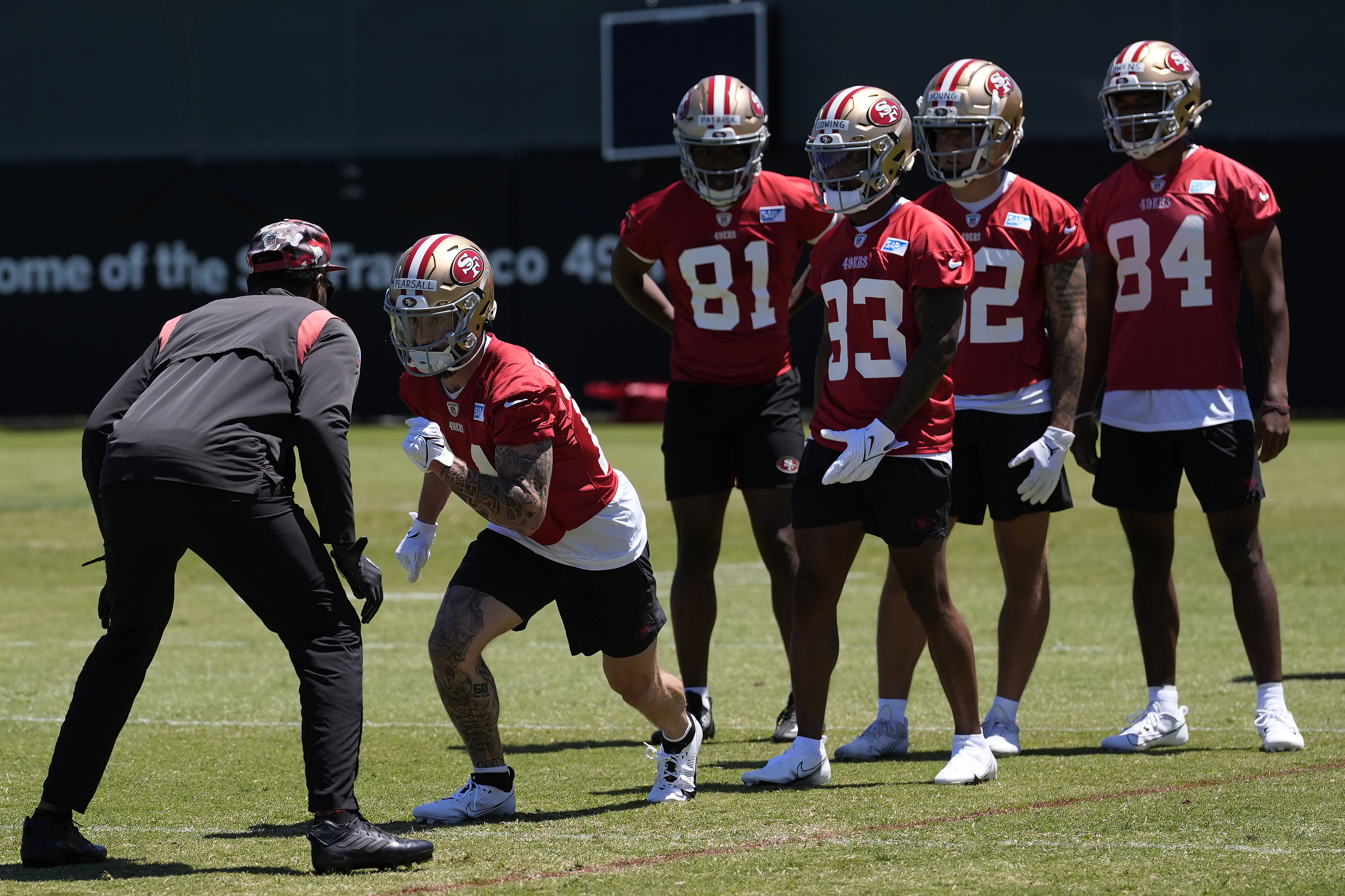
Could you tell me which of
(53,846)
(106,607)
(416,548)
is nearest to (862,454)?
(416,548)

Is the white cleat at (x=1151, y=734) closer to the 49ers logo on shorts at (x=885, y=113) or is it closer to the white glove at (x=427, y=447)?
the 49ers logo on shorts at (x=885, y=113)

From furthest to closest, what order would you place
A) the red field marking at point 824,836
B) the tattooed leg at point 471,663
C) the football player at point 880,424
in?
the football player at point 880,424, the tattooed leg at point 471,663, the red field marking at point 824,836

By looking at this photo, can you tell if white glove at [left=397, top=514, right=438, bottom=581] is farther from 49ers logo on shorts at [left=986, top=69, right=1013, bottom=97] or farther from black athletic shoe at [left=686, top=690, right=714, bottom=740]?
49ers logo on shorts at [left=986, top=69, right=1013, bottom=97]

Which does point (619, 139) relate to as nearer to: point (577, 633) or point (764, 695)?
point (764, 695)

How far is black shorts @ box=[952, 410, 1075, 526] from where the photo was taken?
672 cm

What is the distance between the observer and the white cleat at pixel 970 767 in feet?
19.6

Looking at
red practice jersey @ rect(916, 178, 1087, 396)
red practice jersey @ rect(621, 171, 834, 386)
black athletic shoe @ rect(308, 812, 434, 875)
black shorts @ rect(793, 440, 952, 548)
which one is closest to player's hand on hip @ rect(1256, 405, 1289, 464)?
red practice jersey @ rect(916, 178, 1087, 396)

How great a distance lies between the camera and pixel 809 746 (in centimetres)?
606

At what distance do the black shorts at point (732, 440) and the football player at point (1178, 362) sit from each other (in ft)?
3.98

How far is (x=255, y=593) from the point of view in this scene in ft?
16.5

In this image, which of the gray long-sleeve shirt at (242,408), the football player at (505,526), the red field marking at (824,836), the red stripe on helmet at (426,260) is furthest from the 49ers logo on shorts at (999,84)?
the gray long-sleeve shirt at (242,408)

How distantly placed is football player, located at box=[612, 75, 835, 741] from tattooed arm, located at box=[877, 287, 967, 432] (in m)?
1.38

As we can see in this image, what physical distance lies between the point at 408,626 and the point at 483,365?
487cm

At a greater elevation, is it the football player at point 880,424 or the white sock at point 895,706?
the football player at point 880,424
